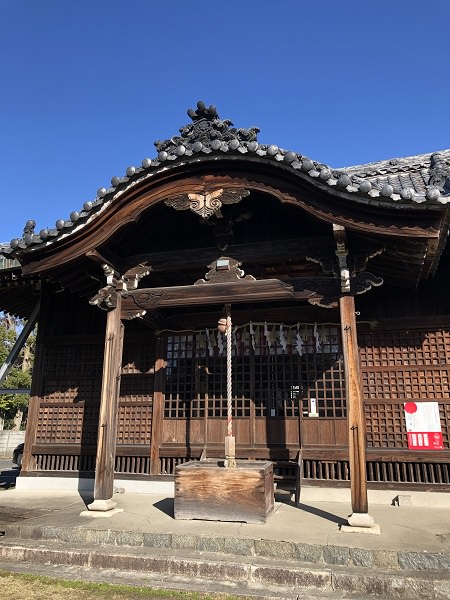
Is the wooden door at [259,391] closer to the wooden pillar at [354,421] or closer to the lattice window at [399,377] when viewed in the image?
the lattice window at [399,377]

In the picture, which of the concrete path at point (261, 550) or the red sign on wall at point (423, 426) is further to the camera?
the red sign on wall at point (423, 426)

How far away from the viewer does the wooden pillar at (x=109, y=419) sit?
24.2 feet

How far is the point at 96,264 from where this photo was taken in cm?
823

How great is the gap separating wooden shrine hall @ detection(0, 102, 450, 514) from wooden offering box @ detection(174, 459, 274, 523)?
1.34 meters

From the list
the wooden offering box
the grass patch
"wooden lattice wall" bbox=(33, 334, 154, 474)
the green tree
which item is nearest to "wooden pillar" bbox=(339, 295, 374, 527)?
the wooden offering box

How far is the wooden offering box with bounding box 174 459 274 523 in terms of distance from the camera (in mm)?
6508

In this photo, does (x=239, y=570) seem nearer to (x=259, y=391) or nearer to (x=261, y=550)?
(x=261, y=550)

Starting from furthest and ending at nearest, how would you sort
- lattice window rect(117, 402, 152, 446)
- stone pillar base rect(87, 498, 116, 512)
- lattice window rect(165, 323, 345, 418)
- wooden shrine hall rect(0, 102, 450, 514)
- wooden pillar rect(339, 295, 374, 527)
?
lattice window rect(117, 402, 152, 446)
lattice window rect(165, 323, 345, 418)
stone pillar base rect(87, 498, 116, 512)
wooden shrine hall rect(0, 102, 450, 514)
wooden pillar rect(339, 295, 374, 527)

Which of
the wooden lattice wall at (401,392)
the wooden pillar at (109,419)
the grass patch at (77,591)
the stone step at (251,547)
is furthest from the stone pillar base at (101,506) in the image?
the wooden lattice wall at (401,392)

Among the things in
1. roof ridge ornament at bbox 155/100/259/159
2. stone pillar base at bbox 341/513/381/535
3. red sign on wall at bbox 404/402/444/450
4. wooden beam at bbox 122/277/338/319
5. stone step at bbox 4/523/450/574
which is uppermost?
roof ridge ornament at bbox 155/100/259/159

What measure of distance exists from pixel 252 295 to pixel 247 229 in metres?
1.39

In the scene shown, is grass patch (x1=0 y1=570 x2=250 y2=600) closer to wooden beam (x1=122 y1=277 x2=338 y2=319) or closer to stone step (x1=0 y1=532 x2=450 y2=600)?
stone step (x1=0 y1=532 x2=450 y2=600)

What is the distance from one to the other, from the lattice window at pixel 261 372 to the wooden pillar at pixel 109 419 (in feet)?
6.93

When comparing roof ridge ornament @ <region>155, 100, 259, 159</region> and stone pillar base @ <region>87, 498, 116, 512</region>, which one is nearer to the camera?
stone pillar base @ <region>87, 498, 116, 512</region>
